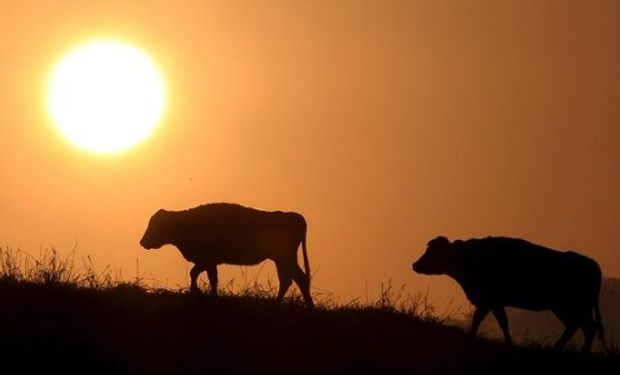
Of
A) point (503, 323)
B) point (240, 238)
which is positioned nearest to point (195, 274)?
point (240, 238)

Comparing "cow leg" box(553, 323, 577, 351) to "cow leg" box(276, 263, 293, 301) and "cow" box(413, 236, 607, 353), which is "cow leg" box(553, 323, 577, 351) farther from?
"cow leg" box(276, 263, 293, 301)

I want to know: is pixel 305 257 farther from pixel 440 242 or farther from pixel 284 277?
pixel 440 242

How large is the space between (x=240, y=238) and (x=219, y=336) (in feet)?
15.3

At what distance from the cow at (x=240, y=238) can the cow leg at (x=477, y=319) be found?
2.87 meters

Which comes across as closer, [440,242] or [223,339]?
[223,339]

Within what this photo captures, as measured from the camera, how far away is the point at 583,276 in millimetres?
19625

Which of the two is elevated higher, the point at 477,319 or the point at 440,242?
the point at 440,242

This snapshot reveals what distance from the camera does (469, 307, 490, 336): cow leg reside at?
17.6m

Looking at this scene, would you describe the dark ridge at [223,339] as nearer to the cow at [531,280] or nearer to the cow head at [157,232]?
the cow at [531,280]

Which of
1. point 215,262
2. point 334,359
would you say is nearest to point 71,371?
point 334,359

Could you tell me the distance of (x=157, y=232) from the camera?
20125mm

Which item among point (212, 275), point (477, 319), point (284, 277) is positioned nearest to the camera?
point (212, 275)

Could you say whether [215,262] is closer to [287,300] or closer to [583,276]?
[287,300]

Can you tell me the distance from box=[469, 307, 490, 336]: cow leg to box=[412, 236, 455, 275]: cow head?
148cm
